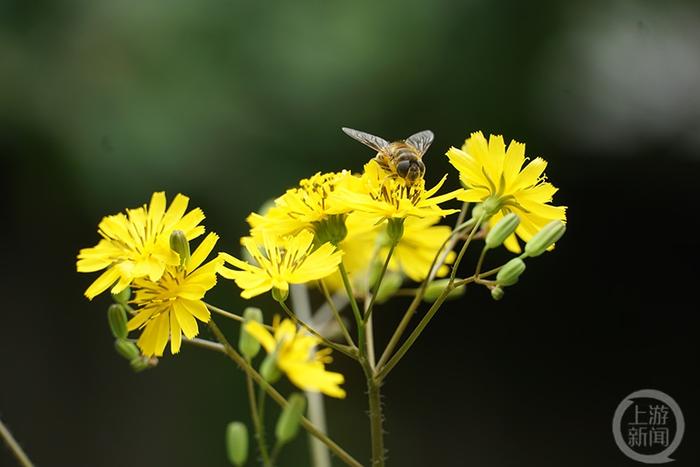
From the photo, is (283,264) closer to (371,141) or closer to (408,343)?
(408,343)

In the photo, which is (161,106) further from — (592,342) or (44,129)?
(592,342)

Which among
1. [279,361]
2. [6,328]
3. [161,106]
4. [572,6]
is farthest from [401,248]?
[6,328]

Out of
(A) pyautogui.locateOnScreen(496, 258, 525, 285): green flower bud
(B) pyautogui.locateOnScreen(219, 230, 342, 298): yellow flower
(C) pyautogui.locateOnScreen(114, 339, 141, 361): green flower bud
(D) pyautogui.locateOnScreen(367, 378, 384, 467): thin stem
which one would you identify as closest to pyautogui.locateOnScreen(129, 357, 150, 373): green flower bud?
(C) pyautogui.locateOnScreen(114, 339, 141, 361): green flower bud

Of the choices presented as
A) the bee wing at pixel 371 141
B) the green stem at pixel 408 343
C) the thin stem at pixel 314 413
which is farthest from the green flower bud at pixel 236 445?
the bee wing at pixel 371 141

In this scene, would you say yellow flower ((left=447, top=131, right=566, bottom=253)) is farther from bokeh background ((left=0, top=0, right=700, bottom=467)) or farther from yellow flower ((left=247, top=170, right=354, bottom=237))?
bokeh background ((left=0, top=0, right=700, bottom=467))

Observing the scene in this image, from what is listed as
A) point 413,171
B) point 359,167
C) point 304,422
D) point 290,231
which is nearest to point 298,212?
point 290,231

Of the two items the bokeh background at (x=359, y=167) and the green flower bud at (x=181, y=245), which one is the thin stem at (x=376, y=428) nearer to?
the green flower bud at (x=181, y=245)
